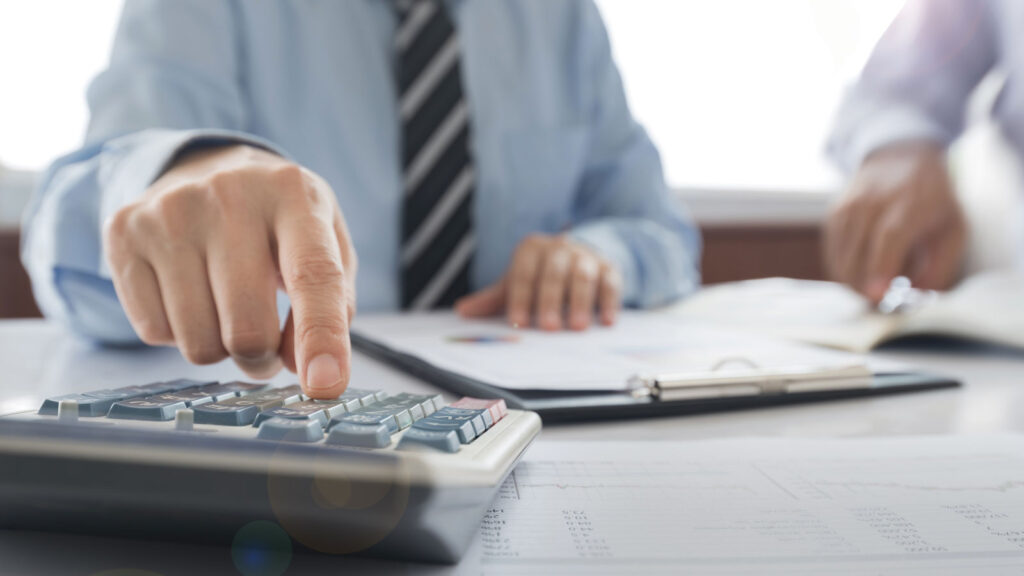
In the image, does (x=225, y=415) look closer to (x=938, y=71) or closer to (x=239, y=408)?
(x=239, y=408)

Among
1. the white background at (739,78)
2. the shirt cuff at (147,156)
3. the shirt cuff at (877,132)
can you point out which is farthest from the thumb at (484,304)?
the white background at (739,78)

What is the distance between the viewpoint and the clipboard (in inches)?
12.5

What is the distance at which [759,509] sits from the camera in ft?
0.69

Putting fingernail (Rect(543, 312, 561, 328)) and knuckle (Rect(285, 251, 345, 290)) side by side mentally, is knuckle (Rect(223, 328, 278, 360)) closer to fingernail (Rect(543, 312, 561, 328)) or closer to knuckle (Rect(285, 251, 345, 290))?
knuckle (Rect(285, 251, 345, 290))

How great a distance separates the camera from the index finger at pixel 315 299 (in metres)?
0.25

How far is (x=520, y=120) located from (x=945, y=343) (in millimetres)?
565

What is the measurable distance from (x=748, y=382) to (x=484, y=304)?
1.16ft

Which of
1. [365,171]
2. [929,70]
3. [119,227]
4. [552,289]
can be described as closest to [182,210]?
[119,227]

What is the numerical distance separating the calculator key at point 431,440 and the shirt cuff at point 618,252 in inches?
23.9

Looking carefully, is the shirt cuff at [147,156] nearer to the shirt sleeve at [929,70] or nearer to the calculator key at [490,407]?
the calculator key at [490,407]

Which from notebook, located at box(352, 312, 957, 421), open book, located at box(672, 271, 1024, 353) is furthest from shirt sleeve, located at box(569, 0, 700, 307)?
notebook, located at box(352, 312, 957, 421)

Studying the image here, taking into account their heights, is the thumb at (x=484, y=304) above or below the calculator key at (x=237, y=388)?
below

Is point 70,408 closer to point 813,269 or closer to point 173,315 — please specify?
point 173,315

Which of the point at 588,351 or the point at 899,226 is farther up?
the point at 899,226
